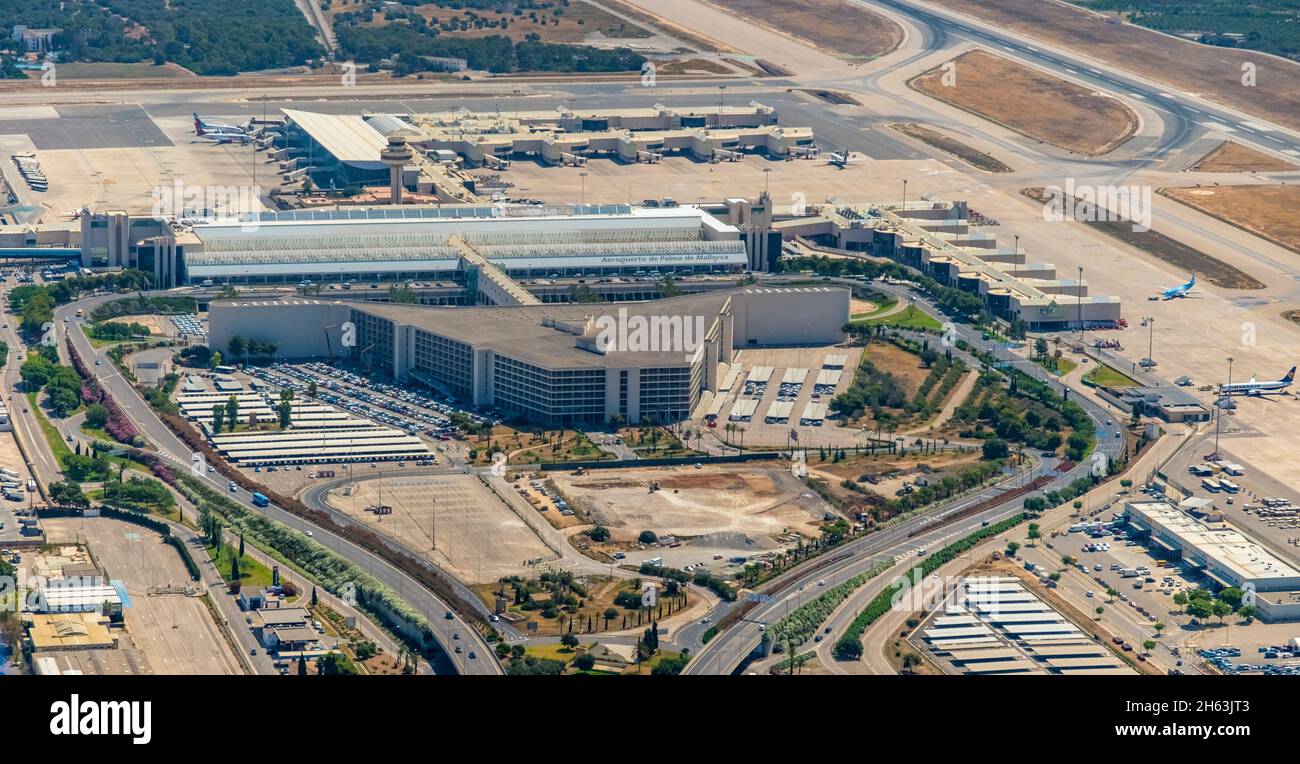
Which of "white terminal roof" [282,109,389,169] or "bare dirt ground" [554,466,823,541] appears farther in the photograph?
"white terminal roof" [282,109,389,169]

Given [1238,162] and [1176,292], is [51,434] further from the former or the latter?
[1238,162]

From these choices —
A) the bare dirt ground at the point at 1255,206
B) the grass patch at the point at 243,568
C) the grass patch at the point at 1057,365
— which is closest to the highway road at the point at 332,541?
the grass patch at the point at 243,568

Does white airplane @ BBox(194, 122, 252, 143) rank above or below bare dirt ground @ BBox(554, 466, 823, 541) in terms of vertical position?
above

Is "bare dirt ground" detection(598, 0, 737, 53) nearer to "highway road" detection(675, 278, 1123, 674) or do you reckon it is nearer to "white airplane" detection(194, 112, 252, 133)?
"white airplane" detection(194, 112, 252, 133)

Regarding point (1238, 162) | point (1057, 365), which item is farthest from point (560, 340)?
point (1238, 162)

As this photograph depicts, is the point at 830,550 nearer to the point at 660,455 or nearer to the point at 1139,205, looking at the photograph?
the point at 660,455

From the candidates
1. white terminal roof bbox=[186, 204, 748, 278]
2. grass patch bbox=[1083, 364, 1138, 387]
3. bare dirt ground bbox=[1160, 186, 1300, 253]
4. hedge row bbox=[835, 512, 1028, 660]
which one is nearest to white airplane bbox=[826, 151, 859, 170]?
bare dirt ground bbox=[1160, 186, 1300, 253]
